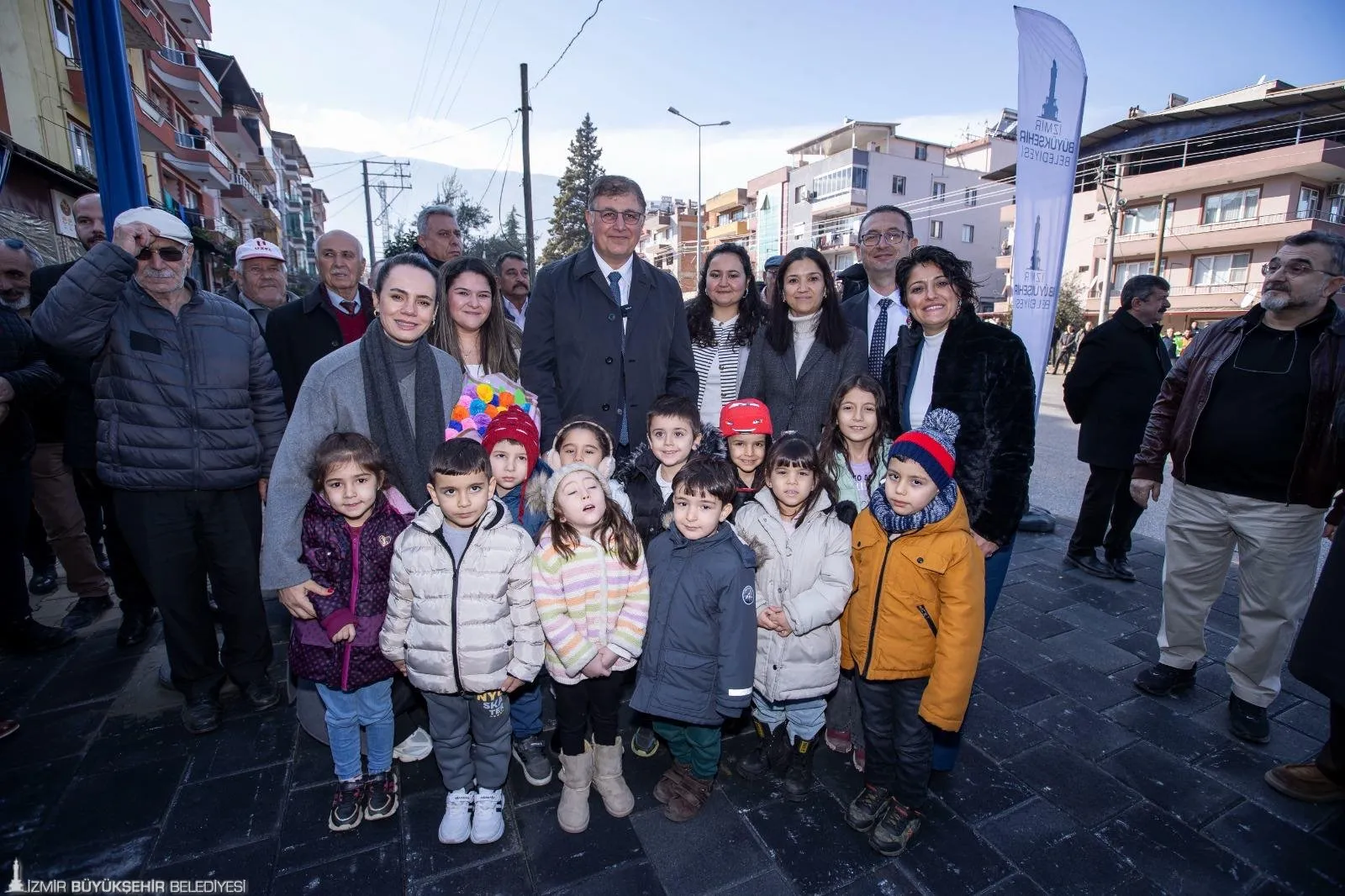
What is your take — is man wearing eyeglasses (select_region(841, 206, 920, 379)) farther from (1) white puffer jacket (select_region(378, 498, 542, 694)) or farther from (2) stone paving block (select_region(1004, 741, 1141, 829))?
(1) white puffer jacket (select_region(378, 498, 542, 694))

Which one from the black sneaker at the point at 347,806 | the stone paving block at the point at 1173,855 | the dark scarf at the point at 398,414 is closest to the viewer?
the stone paving block at the point at 1173,855

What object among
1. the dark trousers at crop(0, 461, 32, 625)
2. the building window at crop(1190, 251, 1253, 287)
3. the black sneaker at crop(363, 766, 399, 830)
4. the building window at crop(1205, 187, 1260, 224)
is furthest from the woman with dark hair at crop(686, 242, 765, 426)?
the building window at crop(1205, 187, 1260, 224)

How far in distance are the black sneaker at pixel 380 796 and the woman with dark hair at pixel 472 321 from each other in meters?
1.77

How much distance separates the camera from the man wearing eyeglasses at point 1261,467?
275cm

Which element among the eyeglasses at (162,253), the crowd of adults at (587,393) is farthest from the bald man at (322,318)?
the eyeglasses at (162,253)

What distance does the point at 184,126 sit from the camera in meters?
26.3

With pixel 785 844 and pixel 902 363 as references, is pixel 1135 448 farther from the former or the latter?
pixel 785 844

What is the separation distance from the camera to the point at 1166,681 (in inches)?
128

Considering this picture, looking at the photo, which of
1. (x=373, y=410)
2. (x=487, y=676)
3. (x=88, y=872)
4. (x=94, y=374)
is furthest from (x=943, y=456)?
(x=94, y=374)

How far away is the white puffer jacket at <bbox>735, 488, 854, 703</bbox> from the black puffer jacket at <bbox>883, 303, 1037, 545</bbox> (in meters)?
0.60

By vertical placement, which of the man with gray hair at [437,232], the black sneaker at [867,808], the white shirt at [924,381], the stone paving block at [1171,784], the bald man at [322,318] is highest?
the man with gray hair at [437,232]

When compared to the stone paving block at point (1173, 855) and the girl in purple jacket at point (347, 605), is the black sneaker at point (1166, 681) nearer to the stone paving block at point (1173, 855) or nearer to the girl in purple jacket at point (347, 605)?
the stone paving block at point (1173, 855)

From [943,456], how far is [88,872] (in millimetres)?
3421

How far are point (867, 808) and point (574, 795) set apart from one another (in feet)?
3.77
